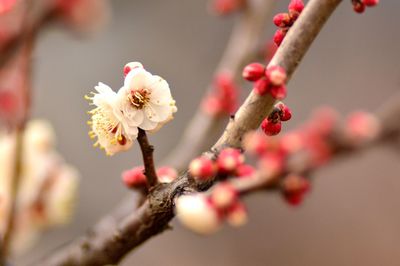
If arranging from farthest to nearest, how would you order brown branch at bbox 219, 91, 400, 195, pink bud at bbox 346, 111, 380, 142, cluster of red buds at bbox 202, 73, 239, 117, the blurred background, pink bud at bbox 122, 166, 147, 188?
the blurred background
pink bud at bbox 346, 111, 380, 142
cluster of red buds at bbox 202, 73, 239, 117
brown branch at bbox 219, 91, 400, 195
pink bud at bbox 122, 166, 147, 188

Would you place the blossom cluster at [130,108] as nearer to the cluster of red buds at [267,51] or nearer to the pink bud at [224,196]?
the pink bud at [224,196]

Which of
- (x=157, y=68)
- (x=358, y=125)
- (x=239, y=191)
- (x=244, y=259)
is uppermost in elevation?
(x=157, y=68)

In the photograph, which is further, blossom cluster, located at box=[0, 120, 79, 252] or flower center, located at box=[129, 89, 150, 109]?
blossom cluster, located at box=[0, 120, 79, 252]

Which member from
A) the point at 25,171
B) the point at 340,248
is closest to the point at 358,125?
the point at 25,171

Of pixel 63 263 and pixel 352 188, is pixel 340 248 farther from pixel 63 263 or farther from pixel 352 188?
pixel 63 263

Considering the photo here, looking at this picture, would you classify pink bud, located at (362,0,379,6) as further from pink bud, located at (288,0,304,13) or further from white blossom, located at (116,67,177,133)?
white blossom, located at (116,67,177,133)

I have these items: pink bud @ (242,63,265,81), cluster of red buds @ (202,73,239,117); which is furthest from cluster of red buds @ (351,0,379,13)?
cluster of red buds @ (202,73,239,117)

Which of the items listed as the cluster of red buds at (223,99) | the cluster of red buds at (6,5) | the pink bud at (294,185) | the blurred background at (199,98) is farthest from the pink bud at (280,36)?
the blurred background at (199,98)

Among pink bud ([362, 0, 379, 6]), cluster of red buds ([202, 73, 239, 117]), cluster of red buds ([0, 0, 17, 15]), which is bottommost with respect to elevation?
pink bud ([362, 0, 379, 6])
